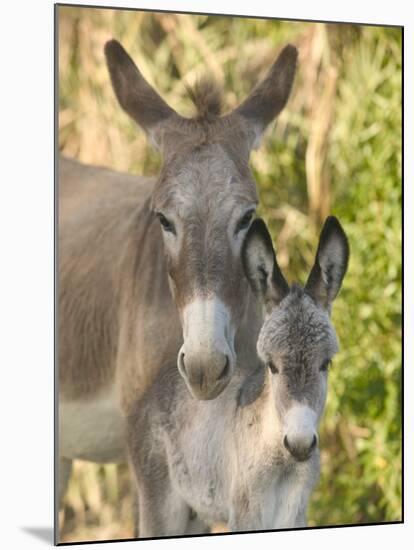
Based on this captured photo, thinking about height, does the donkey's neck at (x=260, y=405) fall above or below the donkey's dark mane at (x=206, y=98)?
below

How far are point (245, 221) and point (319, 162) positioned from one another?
2.05ft

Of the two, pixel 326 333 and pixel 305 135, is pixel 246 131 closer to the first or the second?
pixel 305 135

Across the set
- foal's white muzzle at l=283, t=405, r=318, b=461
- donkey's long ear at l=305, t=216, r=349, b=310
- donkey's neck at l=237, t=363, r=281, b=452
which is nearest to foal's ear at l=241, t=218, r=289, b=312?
donkey's long ear at l=305, t=216, r=349, b=310

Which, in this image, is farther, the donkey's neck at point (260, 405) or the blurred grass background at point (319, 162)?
the blurred grass background at point (319, 162)

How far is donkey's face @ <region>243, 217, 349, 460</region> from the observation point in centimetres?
450

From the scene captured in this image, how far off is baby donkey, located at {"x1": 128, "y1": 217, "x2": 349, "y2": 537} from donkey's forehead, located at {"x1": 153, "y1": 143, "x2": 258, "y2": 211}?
0.15m

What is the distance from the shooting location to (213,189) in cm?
455

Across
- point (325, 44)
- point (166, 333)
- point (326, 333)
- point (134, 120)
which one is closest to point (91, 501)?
point (166, 333)

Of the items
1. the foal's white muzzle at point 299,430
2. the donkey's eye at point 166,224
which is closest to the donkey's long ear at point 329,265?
the foal's white muzzle at point 299,430

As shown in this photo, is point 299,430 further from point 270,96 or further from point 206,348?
point 270,96

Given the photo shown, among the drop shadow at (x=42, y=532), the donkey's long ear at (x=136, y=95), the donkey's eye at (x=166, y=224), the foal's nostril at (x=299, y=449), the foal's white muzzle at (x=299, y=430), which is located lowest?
the drop shadow at (x=42, y=532)

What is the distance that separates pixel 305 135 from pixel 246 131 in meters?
0.34

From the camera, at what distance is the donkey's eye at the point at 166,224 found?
15.0 ft

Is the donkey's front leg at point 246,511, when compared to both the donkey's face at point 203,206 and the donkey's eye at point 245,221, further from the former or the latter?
the donkey's eye at point 245,221
